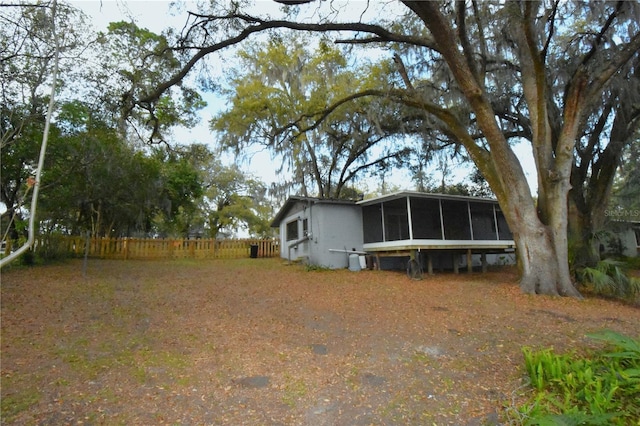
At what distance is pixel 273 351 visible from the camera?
4.52 m

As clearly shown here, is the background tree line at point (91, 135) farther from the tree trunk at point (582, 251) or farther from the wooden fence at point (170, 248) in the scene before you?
the tree trunk at point (582, 251)

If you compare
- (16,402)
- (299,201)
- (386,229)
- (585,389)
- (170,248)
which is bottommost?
(585,389)

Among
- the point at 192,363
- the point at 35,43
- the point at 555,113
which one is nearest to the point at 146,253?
the point at 35,43

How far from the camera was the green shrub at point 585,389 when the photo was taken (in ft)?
9.27

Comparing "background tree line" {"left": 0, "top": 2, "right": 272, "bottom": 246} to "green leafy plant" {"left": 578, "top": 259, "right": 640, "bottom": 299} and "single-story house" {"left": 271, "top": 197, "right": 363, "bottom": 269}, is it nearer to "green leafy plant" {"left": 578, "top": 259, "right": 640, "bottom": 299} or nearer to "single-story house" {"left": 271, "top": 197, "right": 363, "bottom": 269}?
"single-story house" {"left": 271, "top": 197, "right": 363, "bottom": 269}

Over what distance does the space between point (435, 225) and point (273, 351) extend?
1112cm

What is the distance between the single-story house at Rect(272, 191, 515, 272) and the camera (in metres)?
12.8

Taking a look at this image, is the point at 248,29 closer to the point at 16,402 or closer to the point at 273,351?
the point at 273,351

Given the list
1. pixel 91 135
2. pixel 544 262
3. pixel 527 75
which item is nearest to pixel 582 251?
pixel 544 262

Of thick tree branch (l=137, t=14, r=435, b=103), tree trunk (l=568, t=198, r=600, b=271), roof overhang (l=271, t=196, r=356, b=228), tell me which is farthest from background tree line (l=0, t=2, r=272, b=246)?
tree trunk (l=568, t=198, r=600, b=271)

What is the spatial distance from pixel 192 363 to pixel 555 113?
1164cm

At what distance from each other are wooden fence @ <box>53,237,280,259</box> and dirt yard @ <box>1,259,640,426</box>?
775 cm

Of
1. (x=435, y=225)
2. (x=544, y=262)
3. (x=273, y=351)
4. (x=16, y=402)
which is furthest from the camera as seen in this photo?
(x=435, y=225)

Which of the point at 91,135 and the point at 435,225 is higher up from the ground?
the point at 91,135
